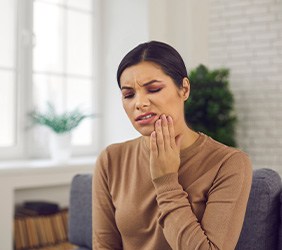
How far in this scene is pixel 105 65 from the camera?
13.3 ft

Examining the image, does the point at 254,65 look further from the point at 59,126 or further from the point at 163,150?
the point at 163,150

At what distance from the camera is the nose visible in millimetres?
1258

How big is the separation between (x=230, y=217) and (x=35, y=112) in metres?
2.47

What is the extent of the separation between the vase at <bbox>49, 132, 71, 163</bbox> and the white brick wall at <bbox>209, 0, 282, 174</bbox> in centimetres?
194

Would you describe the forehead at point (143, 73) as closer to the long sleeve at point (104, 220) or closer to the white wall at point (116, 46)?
the long sleeve at point (104, 220)

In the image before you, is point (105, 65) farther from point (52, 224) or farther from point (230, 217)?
point (230, 217)

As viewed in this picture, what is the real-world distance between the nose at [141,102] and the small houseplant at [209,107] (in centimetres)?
272

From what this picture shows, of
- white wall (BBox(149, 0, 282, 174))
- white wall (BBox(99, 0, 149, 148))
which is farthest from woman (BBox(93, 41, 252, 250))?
white wall (BBox(149, 0, 282, 174))

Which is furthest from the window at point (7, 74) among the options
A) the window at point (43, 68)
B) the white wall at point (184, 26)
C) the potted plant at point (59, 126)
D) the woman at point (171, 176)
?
the woman at point (171, 176)

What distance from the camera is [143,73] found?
4.22 feet

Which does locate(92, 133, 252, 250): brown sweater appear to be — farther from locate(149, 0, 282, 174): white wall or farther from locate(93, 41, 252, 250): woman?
locate(149, 0, 282, 174): white wall

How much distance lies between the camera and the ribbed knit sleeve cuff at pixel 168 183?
4.10 feet

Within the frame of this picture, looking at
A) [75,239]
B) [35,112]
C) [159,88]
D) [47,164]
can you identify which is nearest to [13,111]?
[35,112]

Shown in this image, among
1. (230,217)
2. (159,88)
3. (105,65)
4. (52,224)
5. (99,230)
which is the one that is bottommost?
(52,224)
